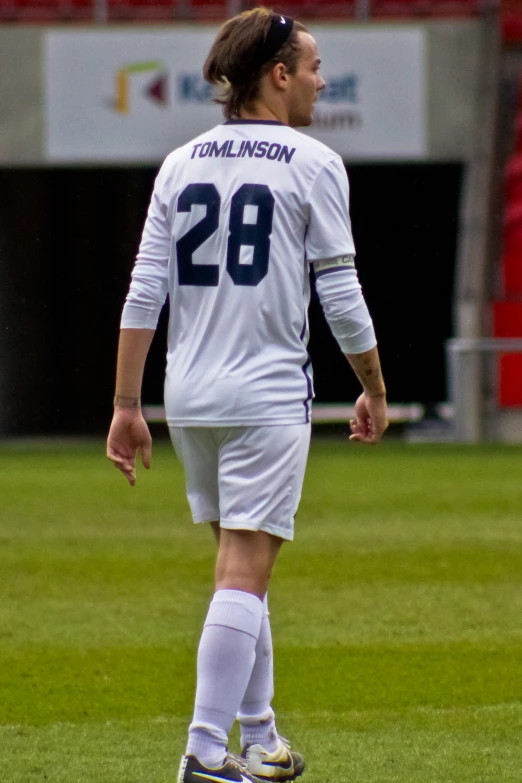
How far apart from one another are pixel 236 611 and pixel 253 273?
0.74m

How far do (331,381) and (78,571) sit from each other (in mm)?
19011

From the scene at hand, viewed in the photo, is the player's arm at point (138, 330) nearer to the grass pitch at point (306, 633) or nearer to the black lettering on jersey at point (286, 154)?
the black lettering on jersey at point (286, 154)

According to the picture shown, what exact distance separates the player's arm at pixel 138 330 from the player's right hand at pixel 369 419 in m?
0.48

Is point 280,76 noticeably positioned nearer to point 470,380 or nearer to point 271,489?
point 271,489

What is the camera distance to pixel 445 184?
21609 mm

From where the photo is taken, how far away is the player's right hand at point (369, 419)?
3.45 m

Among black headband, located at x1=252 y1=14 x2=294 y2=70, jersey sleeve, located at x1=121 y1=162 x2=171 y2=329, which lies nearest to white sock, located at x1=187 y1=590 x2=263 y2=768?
jersey sleeve, located at x1=121 y1=162 x2=171 y2=329

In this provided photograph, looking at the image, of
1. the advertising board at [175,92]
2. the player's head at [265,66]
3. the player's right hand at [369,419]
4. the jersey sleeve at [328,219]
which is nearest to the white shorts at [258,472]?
the player's right hand at [369,419]

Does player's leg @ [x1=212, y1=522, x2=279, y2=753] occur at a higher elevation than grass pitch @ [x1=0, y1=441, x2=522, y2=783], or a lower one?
higher

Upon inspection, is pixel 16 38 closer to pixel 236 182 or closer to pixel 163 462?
pixel 163 462

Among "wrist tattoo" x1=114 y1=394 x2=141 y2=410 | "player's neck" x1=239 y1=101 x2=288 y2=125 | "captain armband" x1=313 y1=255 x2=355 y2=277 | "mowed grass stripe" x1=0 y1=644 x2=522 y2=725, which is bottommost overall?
"mowed grass stripe" x1=0 y1=644 x2=522 y2=725

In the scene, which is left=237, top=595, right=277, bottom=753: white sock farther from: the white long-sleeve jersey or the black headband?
the black headband

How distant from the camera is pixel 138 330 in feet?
11.5

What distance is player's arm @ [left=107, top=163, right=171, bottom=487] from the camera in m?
3.49
